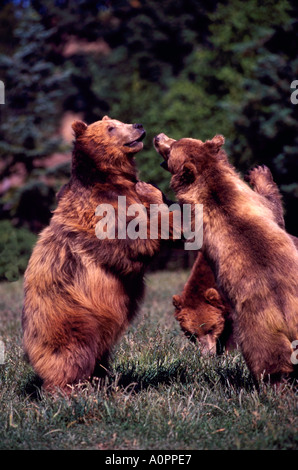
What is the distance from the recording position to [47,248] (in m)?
5.02

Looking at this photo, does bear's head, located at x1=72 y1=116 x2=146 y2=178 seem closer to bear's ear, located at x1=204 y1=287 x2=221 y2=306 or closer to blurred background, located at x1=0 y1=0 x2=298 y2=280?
bear's ear, located at x1=204 y1=287 x2=221 y2=306

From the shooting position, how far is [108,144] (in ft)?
17.0

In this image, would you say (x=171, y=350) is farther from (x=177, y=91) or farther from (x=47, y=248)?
(x=177, y=91)

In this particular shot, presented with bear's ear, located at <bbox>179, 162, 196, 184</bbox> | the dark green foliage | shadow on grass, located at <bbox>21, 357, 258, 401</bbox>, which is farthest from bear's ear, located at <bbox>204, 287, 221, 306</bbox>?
the dark green foliage

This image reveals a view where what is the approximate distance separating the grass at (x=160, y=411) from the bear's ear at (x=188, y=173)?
160 centimetres

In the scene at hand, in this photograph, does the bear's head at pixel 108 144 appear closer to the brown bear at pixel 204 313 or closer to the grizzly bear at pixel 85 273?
the grizzly bear at pixel 85 273

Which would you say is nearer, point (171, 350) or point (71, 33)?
point (171, 350)

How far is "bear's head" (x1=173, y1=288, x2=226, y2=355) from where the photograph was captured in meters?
6.25

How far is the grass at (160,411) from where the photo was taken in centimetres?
377

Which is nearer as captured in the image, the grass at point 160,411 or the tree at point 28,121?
the grass at point 160,411

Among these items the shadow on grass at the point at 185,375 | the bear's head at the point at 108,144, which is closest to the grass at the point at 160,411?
the shadow on grass at the point at 185,375

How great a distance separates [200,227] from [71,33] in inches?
681

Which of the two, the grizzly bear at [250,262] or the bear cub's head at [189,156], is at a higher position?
the bear cub's head at [189,156]

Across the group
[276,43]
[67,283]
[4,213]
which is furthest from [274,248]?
[4,213]
